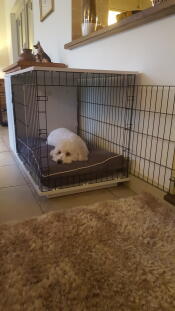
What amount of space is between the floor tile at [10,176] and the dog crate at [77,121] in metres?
0.10

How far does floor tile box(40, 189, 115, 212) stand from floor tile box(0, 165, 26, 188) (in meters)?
0.36

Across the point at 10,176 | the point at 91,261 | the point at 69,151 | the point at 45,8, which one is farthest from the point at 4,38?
the point at 91,261

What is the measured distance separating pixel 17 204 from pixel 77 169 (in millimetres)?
449

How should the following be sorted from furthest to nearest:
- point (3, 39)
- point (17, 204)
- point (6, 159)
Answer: point (3, 39)
point (6, 159)
point (17, 204)

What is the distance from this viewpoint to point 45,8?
3049mm

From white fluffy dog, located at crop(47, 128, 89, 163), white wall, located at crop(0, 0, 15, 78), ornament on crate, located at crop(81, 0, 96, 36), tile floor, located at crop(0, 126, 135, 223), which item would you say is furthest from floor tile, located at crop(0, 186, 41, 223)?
white wall, located at crop(0, 0, 15, 78)

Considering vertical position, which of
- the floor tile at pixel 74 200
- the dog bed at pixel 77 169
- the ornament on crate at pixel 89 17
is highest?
the ornament on crate at pixel 89 17

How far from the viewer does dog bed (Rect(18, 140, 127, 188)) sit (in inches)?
60.5

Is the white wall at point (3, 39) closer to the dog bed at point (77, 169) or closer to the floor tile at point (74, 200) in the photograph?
the dog bed at point (77, 169)

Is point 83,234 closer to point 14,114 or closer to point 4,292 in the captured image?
point 4,292

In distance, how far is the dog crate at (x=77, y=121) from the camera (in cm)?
158

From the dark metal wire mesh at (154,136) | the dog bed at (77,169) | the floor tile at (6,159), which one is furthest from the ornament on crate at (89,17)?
the floor tile at (6,159)

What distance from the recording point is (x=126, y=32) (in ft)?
5.45

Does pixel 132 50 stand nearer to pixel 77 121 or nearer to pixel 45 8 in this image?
pixel 77 121
